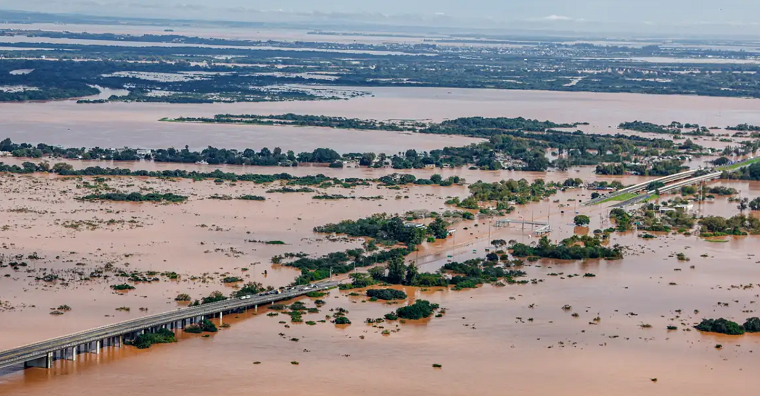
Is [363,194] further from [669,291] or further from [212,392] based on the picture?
[212,392]

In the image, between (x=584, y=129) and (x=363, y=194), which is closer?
(x=363, y=194)

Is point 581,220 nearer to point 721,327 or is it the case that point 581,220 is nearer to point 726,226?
point 726,226

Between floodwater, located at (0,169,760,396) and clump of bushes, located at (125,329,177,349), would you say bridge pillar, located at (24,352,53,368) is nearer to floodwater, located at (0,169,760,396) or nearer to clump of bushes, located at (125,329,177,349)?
floodwater, located at (0,169,760,396)

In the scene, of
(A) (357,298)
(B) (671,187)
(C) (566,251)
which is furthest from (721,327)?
(B) (671,187)

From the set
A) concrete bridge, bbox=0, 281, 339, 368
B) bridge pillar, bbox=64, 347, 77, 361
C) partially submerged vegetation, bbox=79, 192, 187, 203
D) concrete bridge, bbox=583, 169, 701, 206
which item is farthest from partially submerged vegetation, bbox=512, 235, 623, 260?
bridge pillar, bbox=64, 347, 77, 361

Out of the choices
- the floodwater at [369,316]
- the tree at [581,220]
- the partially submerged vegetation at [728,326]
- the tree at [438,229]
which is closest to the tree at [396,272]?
A: the floodwater at [369,316]

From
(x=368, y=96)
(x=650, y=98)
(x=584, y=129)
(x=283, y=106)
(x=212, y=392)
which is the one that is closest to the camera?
(x=212, y=392)

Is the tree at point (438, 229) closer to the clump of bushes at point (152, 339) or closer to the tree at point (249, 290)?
the tree at point (249, 290)

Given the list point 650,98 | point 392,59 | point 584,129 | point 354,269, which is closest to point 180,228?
point 354,269
